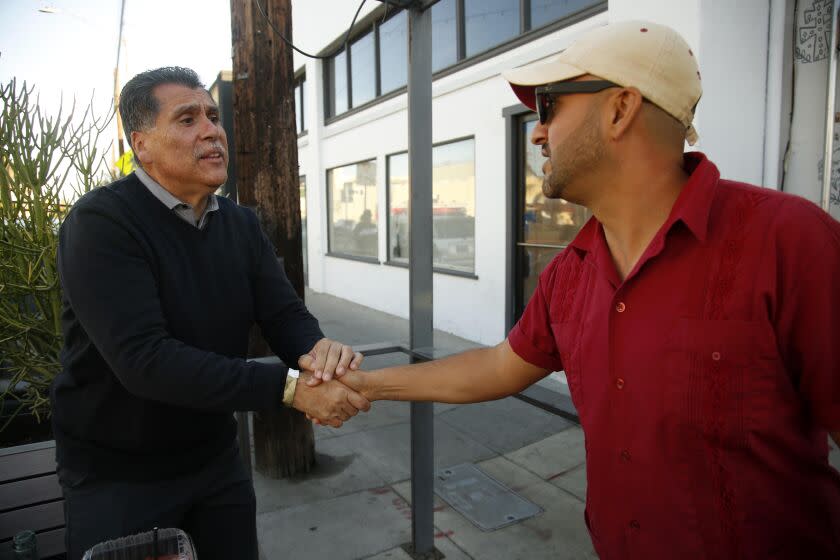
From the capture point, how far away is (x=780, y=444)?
1.32 meters

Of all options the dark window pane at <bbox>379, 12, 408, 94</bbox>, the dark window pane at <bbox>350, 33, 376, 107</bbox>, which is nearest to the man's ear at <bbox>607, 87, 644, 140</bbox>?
the dark window pane at <bbox>379, 12, 408, 94</bbox>

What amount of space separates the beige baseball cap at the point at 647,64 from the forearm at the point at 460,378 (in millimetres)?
915

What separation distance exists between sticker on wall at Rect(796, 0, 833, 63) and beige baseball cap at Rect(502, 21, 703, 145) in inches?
140

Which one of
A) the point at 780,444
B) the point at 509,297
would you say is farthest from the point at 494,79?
the point at 780,444

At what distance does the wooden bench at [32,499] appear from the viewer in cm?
261

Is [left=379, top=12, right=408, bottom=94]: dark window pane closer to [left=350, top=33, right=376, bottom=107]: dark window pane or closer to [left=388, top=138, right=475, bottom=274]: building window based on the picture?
[left=350, top=33, right=376, bottom=107]: dark window pane

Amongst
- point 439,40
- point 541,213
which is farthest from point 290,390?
point 439,40

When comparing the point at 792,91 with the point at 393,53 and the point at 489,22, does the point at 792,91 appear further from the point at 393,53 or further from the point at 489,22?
the point at 393,53

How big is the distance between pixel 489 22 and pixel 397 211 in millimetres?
3866

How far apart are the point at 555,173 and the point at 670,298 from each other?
1.51 feet

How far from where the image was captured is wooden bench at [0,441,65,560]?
2.61 metres

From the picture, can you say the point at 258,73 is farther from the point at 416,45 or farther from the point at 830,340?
the point at 830,340

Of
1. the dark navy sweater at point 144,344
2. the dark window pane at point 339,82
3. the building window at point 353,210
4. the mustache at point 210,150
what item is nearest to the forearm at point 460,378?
the dark navy sweater at point 144,344

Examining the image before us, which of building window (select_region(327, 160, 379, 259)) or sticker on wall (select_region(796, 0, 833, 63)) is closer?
sticker on wall (select_region(796, 0, 833, 63))
